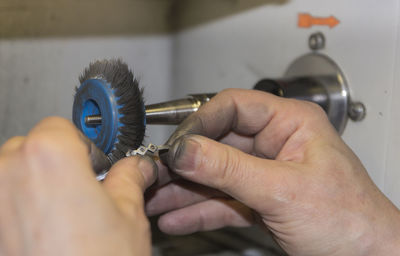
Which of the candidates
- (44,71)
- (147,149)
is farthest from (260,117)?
(44,71)

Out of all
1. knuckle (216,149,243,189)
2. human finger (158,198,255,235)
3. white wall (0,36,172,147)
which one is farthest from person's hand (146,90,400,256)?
white wall (0,36,172,147)

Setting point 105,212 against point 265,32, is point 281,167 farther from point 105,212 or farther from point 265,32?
point 265,32

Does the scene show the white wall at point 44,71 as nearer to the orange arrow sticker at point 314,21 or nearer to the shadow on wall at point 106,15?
the shadow on wall at point 106,15

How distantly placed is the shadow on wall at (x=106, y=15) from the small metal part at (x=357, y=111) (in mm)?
202

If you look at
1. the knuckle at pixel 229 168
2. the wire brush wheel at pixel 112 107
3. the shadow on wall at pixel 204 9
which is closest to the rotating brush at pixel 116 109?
the wire brush wheel at pixel 112 107

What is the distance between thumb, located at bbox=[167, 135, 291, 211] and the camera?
0.44 metres

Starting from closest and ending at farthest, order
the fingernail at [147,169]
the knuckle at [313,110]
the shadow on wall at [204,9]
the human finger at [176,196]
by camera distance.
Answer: the fingernail at [147,169]
the knuckle at [313,110]
the human finger at [176,196]
the shadow on wall at [204,9]

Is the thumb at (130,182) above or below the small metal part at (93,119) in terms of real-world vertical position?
below

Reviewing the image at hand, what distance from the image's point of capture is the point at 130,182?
392 mm

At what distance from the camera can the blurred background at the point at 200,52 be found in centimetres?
56

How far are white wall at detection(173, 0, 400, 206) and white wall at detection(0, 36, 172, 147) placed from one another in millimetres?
204

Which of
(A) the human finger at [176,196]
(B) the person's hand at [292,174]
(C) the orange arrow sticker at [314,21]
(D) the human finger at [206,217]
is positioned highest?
(C) the orange arrow sticker at [314,21]

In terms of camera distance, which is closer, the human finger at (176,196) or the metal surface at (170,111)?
the metal surface at (170,111)

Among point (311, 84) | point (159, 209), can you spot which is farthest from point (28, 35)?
point (311, 84)
